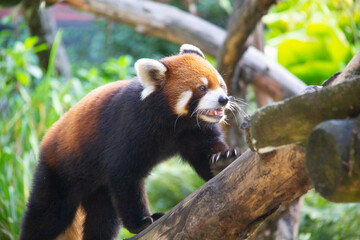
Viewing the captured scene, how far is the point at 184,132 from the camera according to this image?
2.23 m

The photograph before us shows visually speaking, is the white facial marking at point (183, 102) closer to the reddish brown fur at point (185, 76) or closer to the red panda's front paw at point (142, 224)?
the reddish brown fur at point (185, 76)

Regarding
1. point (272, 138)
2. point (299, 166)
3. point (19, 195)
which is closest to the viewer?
point (272, 138)

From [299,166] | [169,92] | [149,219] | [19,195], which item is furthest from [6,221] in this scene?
[299,166]

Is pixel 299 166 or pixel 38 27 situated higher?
pixel 299 166

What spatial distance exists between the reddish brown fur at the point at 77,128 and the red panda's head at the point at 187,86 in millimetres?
278

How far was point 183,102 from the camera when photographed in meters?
2.11

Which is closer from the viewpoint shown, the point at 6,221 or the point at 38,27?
the point at 6,221

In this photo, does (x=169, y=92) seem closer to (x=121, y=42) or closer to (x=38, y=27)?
(x=38, y=27)

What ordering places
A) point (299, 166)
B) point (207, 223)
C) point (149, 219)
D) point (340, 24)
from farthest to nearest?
point (340, 24) → point (149, 219) → point (207, 223) → point (299, 166)

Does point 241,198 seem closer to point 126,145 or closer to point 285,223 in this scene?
point 126,145

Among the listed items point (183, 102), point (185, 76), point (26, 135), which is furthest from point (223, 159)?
point (26, 135)

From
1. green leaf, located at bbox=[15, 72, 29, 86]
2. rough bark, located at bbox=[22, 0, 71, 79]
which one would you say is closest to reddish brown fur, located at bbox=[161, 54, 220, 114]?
green leaf, located at bbox=[15, 72, 29, 86]

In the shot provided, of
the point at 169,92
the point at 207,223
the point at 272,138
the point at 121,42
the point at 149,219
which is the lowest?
the point at 121,42

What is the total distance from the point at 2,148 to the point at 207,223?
275 centimetres
